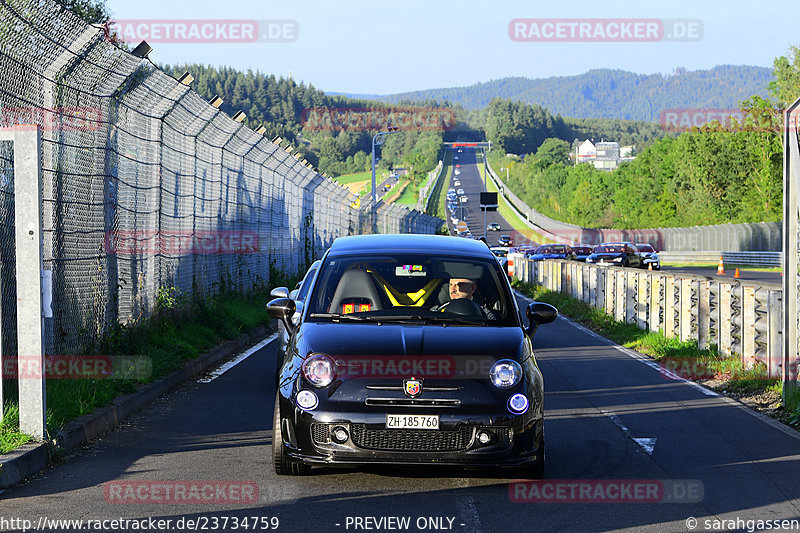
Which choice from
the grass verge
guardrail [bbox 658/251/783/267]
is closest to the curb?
the grass verge

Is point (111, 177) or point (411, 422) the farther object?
point (111, 177)

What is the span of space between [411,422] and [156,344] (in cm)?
672

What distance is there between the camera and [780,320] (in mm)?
11453

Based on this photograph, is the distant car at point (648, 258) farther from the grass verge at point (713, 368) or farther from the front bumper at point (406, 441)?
the front bumper at point (406, 441)

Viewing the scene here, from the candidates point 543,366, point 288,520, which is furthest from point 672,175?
point 288,520

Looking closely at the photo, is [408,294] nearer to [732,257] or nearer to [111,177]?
[111,177]

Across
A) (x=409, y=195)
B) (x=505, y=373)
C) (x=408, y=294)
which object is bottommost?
(x=505, y=373)

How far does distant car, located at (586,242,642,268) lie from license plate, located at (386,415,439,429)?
142 ft

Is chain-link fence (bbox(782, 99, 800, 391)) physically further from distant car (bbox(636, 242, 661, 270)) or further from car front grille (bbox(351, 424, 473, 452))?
distant car (bbox(636, 242, 661, 270))

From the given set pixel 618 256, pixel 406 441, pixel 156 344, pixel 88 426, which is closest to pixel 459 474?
pixel 406 441

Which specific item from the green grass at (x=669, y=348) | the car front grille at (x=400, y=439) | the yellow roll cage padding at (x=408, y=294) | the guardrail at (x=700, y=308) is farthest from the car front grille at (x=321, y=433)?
the guardrail at (x=700, y=308)

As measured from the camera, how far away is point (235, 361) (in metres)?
13.6

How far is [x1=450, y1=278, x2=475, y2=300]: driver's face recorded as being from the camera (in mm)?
7816

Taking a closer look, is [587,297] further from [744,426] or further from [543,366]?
[744,426]
